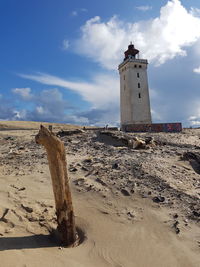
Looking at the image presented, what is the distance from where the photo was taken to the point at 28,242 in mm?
4484

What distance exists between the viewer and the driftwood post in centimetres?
465

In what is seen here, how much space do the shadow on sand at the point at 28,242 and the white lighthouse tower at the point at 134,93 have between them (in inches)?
1216

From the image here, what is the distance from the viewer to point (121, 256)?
4.56 meters

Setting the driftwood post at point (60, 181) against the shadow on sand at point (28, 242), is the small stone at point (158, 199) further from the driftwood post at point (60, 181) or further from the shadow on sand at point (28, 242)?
→ the shadow on sand at point (28, 242)

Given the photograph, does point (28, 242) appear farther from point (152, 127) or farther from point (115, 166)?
point (152, 127)

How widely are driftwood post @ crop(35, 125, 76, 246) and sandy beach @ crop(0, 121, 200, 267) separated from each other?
1.09 ft

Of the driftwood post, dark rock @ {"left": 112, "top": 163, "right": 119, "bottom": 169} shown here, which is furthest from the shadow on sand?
dark rock @ {"left": 112, "top": 163, "right": 119, "bottom": 169}

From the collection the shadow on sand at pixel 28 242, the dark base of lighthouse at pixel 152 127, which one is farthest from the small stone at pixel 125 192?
the dark base of lighthouse at pixel 152 127

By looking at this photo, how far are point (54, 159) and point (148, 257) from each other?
9.57ft

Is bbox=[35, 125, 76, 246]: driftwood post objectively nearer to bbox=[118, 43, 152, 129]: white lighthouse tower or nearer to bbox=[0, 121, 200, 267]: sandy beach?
bbox=[0, 121, 200, 267]: sandy beach

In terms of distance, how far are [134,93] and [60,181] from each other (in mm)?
33011

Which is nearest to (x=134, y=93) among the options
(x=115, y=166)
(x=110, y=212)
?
(x=115, y=166)

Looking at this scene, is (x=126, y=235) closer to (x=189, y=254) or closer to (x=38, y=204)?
(x=189, y=254)

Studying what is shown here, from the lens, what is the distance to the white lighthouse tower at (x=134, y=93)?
3572 centimetres
